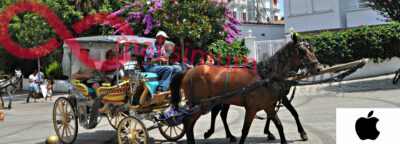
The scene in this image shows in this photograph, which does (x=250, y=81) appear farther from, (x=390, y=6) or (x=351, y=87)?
(x=390, y=6)

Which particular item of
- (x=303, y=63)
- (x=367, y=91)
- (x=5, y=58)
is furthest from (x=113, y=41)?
(x=5, y=58)

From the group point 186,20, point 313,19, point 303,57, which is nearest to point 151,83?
point 303,57

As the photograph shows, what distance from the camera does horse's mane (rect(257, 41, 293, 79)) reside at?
6.35 meters

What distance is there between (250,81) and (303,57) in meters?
0.92

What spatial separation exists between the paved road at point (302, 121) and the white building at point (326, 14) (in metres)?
7.26

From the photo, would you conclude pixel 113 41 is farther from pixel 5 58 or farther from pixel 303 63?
pixel 5 58

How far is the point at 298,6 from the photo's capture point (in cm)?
2491

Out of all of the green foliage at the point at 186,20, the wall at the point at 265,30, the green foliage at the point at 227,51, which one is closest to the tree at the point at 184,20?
the green foliage at the point at 186,20

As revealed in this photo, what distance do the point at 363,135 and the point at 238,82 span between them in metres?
2.06

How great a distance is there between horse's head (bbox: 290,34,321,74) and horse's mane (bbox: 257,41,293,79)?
0.36 feet

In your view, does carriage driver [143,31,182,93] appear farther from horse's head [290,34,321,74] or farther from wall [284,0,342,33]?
wall [284,0,342,33]

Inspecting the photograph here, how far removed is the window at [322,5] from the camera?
2370 cm

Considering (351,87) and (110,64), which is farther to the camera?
(351,87)

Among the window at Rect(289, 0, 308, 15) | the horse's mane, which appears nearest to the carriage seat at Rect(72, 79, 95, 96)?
the horse's mane
